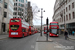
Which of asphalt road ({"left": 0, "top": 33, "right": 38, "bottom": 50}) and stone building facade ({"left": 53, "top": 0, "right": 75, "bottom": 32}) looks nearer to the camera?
asphalt road ({"left": 0, "top": 33, "right": 38, "bottom": 50})

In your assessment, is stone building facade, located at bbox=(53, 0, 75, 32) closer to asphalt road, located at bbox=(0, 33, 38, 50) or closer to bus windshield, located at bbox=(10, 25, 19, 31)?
bus windshield, located at bbox=(10, 25, 19, 31)

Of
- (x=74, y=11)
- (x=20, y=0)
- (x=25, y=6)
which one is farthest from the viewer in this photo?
(x=20, y=0)

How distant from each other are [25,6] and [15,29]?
21091 mm

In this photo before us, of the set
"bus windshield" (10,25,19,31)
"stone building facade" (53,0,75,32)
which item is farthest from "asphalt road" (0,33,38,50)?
"stone building facade" (53,0,75,32)

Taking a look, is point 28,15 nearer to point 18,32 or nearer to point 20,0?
point 18,32

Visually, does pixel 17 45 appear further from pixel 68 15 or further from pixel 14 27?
pixel 68 15

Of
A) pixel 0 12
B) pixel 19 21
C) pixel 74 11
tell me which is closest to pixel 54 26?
pixel 19 21

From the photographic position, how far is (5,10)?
101 ft

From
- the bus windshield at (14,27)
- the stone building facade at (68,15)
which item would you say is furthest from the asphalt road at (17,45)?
the stone building facade at (68,15)

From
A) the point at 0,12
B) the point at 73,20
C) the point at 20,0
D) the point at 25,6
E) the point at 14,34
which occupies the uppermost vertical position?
the point at 20,0

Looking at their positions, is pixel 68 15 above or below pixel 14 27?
above

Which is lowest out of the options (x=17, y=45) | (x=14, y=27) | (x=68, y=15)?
(x=17, y=45)

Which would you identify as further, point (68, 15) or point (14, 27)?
point (68, 15)

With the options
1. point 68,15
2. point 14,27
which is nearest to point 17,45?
point 14,27
